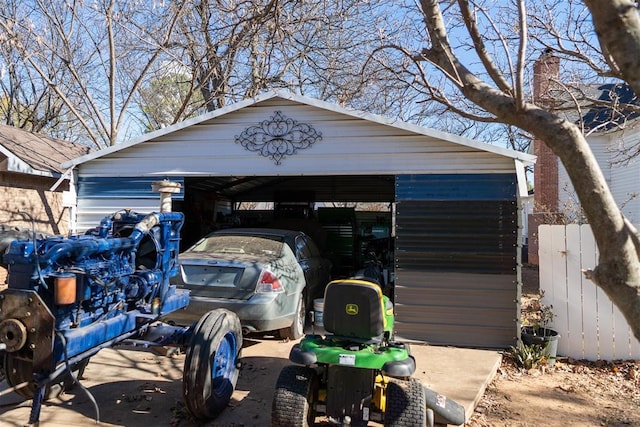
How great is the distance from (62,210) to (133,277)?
30.4ft

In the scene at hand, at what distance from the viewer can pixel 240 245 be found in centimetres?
705

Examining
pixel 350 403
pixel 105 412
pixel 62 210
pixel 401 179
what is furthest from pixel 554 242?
pixel 62 210

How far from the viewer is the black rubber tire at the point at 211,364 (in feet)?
13.2

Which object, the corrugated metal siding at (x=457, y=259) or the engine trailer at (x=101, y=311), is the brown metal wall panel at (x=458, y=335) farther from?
the engine trailer at (x=101, y=311)

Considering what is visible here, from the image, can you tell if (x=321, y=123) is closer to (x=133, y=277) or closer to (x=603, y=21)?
(x=133, y=277)

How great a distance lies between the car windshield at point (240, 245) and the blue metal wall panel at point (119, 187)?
1712 mm

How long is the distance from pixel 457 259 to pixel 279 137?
3352 mm

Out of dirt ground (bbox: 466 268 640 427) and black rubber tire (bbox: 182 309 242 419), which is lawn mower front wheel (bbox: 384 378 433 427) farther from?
black rubber tire (bbox: 182 309 242 419)

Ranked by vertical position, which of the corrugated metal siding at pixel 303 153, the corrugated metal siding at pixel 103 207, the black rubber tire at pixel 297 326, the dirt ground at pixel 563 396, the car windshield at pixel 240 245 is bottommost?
the dirt ground at pixel 563 396

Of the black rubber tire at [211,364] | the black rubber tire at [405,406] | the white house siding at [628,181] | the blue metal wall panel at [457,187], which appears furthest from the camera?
the white house siding at [628,181]

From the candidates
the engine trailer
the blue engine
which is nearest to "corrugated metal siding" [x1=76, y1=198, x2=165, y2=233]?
the engine trailer

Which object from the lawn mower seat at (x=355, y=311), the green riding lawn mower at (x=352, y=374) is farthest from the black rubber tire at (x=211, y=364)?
the lawn mower seat at (x=355, y=311)

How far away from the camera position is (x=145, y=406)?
4.71 meters

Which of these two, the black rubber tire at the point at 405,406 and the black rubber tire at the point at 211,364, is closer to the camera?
the black rubber tire at the point at 405,406
